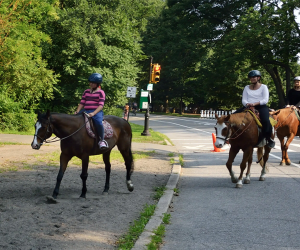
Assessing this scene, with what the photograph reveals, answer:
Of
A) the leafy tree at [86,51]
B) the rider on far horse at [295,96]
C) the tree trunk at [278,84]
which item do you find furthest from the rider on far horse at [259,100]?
the tree trunk at [278,84]

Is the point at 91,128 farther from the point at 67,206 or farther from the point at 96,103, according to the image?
the point at 67,206

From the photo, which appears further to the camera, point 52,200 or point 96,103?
point 96,103

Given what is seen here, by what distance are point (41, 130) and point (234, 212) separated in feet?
11.2

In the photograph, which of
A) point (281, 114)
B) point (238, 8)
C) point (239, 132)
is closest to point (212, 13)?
point (238, 8)

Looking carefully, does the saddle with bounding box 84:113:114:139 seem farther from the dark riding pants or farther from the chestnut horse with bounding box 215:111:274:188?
the dark riding pants

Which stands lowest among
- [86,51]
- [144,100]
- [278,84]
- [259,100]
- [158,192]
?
[158,192]

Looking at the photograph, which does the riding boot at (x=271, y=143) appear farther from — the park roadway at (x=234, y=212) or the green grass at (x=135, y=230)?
the green grass at (x=135, y=230)

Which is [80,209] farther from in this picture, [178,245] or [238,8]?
[238,8]

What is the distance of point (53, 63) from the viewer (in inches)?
1267

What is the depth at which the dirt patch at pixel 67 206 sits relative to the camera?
5184mm

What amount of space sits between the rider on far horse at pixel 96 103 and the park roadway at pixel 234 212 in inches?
72.8

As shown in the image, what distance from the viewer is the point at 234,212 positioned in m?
7.00

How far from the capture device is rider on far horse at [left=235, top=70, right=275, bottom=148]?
32.1 feet

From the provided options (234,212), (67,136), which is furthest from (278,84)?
(67,136)
